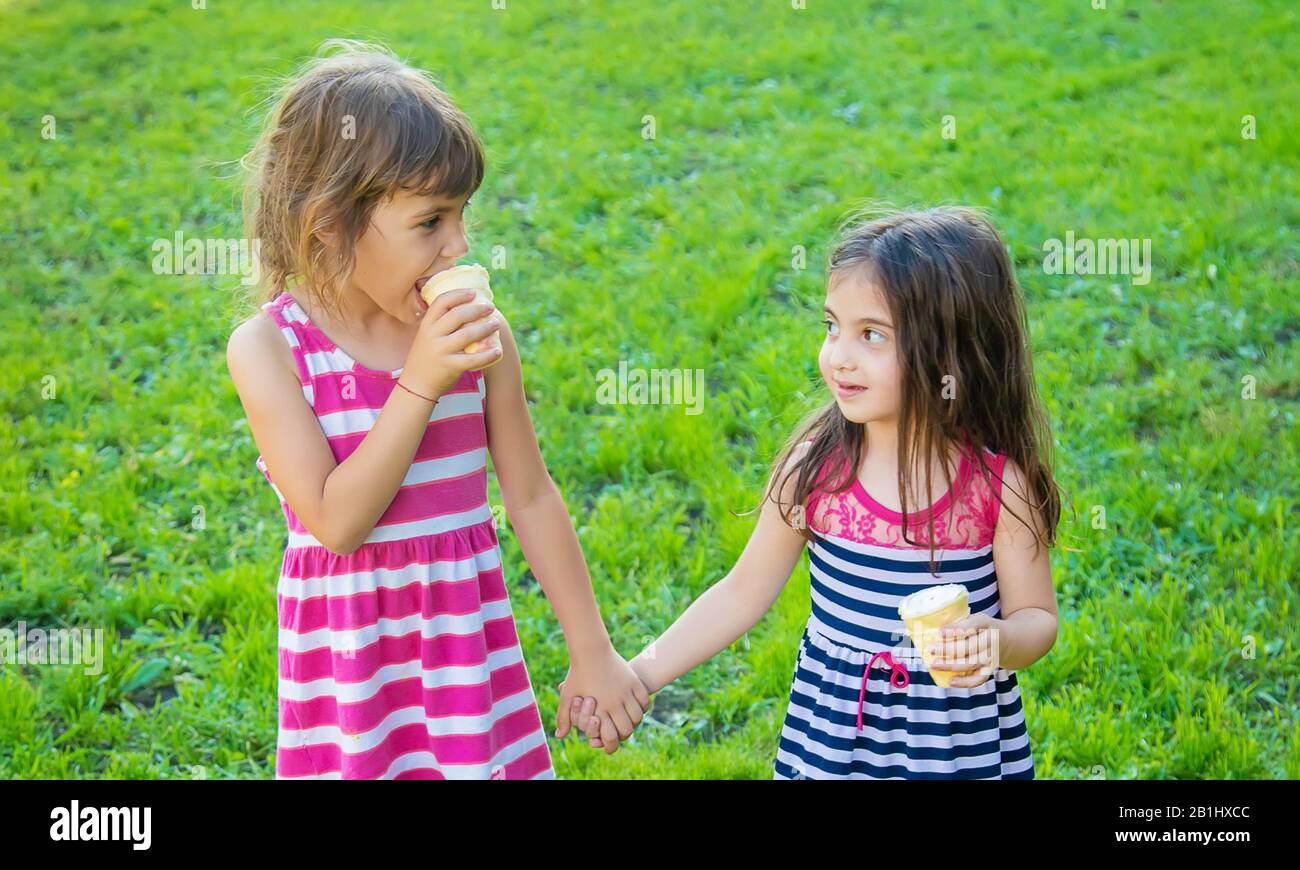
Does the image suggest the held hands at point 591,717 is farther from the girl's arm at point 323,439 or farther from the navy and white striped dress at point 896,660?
the girl's arm at point 323,439

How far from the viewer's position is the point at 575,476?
4.65 metres

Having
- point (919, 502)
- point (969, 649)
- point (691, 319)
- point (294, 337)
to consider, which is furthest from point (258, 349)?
point (691, 319)

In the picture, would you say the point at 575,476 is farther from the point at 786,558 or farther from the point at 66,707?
the point at 786,558

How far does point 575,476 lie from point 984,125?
139 inches

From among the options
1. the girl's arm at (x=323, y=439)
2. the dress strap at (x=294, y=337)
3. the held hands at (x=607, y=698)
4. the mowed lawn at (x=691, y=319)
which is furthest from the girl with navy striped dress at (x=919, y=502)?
the dress strap at (x=294, y=337)

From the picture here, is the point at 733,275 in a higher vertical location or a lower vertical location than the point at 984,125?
lower

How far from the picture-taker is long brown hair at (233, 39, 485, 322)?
2311 mm

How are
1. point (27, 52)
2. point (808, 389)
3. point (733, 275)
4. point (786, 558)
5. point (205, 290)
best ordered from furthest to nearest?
point (27, 52) < point (205, 290) < point (733, 275) < point (808, 389) < point (786, 558)

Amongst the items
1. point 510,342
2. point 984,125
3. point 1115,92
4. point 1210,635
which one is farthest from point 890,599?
point 1115,92

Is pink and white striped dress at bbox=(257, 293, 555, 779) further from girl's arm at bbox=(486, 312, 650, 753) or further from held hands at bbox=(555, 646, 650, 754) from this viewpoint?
held hands at bbox=(555, 646, 650, 754)

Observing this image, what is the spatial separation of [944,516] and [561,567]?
29.1 inches

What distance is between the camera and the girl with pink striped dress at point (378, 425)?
2.30m

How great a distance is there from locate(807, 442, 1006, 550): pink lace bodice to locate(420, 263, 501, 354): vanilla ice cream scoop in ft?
2.27

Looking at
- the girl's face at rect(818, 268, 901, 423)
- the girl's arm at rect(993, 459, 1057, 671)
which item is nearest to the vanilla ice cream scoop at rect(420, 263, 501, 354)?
the girl's face at rect(818, 268, 901, 423)
